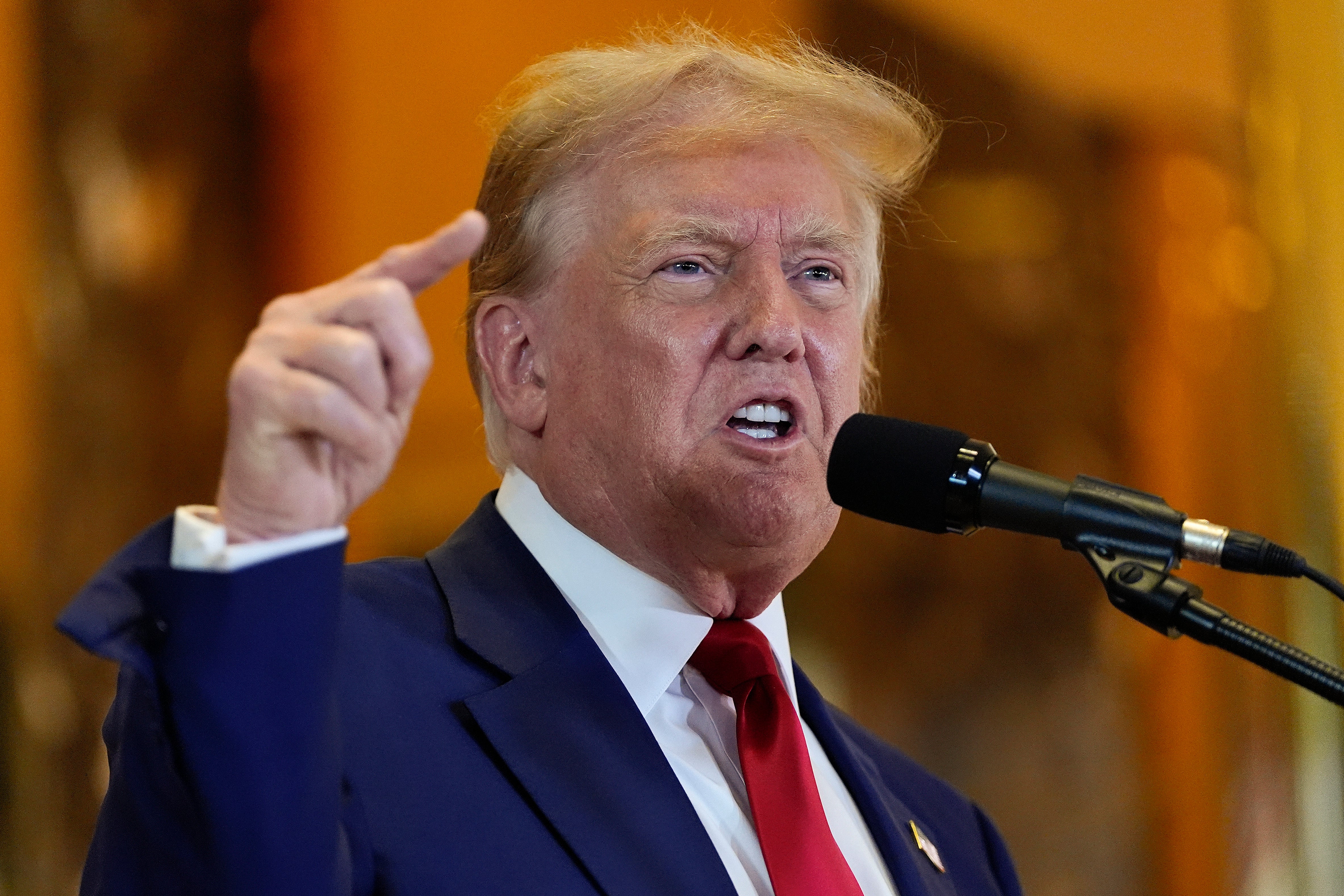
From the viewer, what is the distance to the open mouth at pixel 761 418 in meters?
1.78

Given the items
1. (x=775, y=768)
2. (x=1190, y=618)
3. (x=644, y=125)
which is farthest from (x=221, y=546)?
(x=644, y=125)

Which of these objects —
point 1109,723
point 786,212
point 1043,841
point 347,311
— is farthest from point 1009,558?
point 347,311

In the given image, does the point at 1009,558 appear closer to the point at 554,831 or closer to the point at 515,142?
the point at 515,142

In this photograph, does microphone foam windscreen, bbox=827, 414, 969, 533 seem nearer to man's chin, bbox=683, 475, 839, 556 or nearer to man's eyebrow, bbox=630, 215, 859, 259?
man's chin, bbox=683, 475, 839, 556

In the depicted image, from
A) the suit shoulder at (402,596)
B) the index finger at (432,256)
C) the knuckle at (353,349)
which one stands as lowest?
the suit shoulder at (402,596)

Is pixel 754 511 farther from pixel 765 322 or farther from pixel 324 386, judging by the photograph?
pixel 324 386

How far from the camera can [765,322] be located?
1.75 meters

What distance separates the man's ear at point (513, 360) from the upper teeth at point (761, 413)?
0.29 metres

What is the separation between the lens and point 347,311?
3.39ft

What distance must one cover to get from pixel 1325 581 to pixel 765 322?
82 centimetres

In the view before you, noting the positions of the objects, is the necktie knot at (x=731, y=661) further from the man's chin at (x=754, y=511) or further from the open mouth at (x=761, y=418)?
the open mouth at (x=761, y=418)

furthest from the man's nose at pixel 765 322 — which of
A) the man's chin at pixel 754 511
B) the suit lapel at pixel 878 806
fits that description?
the suit lapel at pixel 878 806

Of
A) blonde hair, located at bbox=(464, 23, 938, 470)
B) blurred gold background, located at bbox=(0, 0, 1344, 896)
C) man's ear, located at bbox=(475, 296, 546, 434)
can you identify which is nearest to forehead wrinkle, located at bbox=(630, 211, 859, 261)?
blonde hair, located at bbox=(464, 23, 938, 470)

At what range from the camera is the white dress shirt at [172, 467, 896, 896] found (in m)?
1.63
